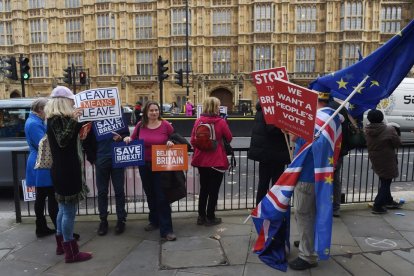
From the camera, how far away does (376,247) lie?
13.3 ft

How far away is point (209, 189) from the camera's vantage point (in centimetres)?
477

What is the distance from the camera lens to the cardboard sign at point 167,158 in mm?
4309

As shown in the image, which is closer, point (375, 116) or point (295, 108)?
point (295, 108)

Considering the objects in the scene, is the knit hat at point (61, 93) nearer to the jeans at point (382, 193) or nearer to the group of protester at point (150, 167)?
the group of protester at point (150, 167)

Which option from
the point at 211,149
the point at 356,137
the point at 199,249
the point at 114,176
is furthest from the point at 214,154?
the point at 356,137

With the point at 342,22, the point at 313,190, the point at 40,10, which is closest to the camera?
the point at 313,190

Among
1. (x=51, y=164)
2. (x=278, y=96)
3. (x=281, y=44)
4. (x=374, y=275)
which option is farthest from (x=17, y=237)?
(x=281, y=44)

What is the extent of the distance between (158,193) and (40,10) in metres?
40.6

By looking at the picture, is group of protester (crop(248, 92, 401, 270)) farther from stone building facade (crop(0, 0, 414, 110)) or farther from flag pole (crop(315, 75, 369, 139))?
stone building facade (crop(0, 0, 414, 110))

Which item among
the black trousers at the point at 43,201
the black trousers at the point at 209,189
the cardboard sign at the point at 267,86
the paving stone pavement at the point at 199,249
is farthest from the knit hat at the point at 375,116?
the black trousers at the point at 43,201

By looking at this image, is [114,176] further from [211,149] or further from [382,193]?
[382,193]

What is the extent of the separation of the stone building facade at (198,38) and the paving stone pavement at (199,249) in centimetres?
3139

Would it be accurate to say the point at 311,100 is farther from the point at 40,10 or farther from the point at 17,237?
the point at 40,10

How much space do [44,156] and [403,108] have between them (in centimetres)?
1269
